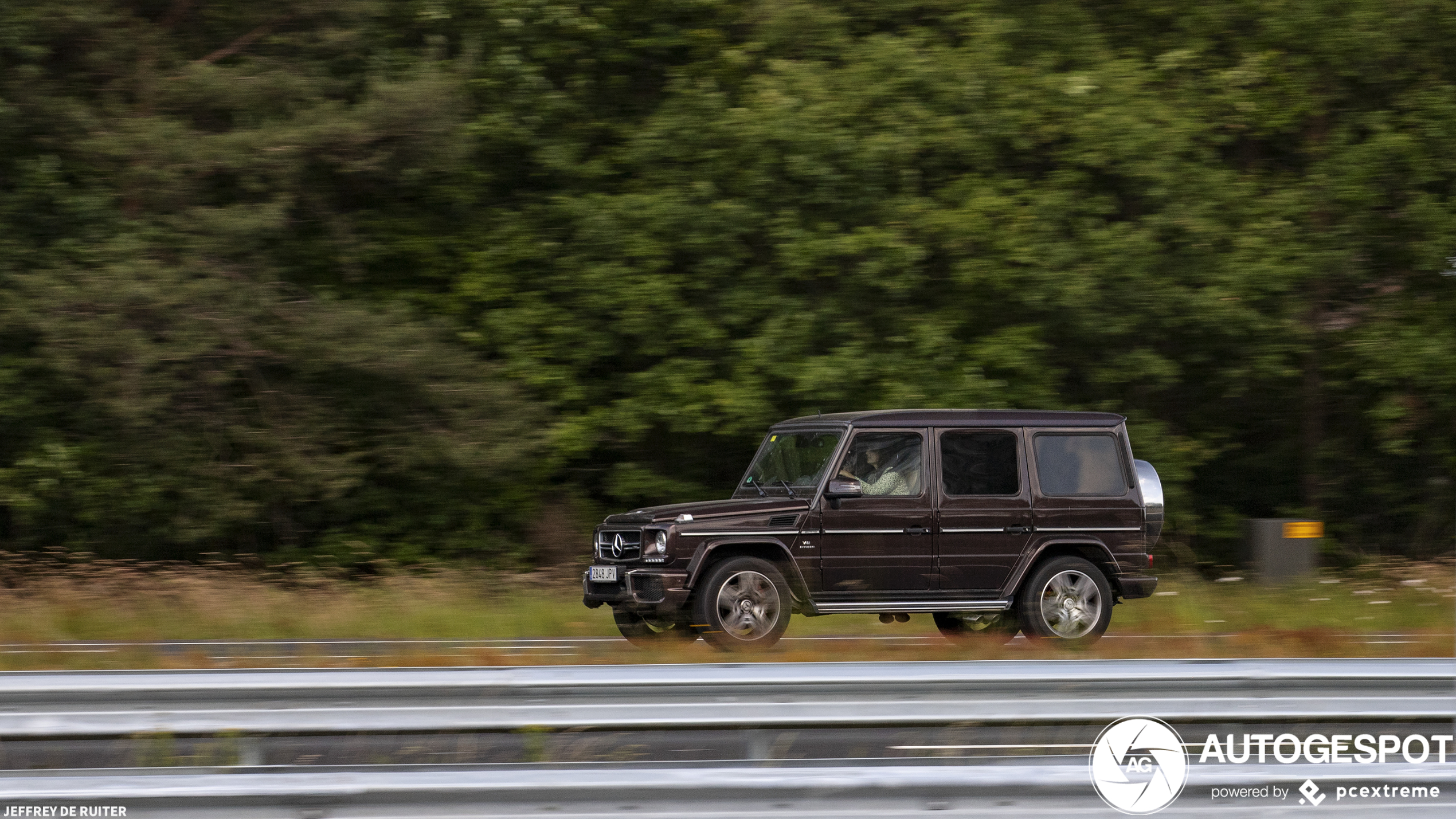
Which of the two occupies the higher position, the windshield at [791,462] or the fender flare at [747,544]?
the windshield at [791,462]

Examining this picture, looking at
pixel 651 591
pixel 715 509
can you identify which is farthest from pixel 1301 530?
pixel 651 591

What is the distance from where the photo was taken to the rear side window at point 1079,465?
1026 cm

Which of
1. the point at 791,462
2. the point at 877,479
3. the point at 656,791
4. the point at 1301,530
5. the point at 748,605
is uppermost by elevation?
the point at 791,462

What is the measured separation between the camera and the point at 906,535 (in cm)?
988

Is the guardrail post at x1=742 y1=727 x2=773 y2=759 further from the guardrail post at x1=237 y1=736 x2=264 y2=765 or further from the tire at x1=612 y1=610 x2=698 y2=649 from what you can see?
the tire at x1=612 y1=610 x2=698 y2=649

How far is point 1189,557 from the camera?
17.1 meters

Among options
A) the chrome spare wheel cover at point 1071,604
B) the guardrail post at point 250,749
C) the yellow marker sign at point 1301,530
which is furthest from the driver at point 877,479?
the yellow marker sign at point 1301,530

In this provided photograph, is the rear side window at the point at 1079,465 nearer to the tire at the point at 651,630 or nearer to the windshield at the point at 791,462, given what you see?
the windshield at the point at 791,462

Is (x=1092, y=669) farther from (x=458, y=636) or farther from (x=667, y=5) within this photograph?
(x=667, y=5)

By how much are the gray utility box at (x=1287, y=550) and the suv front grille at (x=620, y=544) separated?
732 centimetres

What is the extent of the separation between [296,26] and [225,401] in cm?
465
